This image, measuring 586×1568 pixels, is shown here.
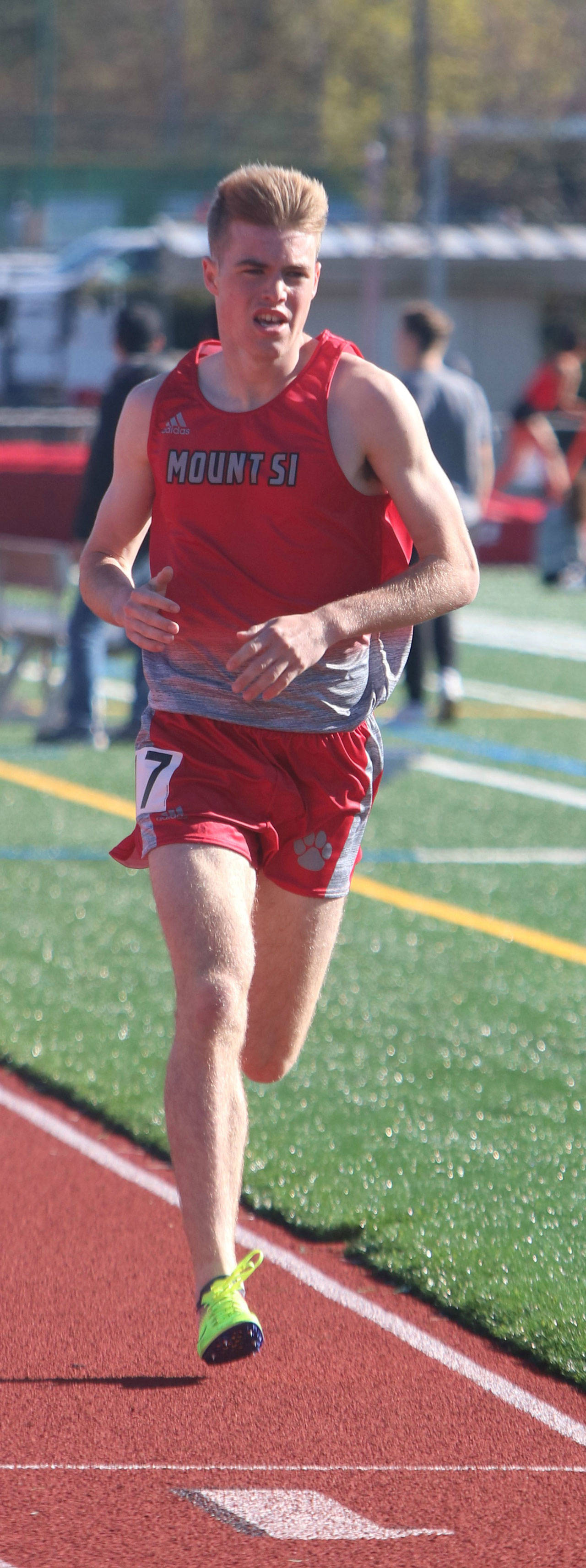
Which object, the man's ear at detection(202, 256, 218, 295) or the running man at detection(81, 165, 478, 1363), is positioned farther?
the man's ear at detection(202, 256, 218, 295)

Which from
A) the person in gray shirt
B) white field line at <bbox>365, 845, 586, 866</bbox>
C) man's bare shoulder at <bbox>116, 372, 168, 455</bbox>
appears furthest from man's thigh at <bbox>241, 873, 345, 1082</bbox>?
the person in gray shirt

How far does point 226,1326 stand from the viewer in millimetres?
3467

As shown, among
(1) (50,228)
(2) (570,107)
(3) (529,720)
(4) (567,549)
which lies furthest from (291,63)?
(3) (529,720)

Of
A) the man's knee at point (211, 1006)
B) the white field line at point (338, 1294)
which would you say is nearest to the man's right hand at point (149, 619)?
the man's knee at point (211, 1006)

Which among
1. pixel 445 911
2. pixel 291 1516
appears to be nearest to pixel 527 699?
pixel 445 911

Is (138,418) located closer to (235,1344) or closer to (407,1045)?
(235,1344)

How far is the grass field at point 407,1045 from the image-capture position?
460 cm

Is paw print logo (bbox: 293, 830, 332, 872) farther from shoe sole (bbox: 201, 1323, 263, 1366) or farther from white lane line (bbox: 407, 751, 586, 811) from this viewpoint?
white lane line (bbox: 407, 751, 586, 811)

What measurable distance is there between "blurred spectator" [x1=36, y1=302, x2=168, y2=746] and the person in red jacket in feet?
43.1

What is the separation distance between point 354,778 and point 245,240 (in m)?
1.08

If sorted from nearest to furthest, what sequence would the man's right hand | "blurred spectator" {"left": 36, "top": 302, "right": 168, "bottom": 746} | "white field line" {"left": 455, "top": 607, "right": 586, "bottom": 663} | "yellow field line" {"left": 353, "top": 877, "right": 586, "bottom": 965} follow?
the man's right hand → "yellow field line" {"left": 353, "top": 877, "right": 586, "bottom": 965} → "blurred spectator" {"left": 36, "top": 302, "right": 168, "bottom": 746} → "white field line" {"left": 455, "top": 607, "right": 586, "bottom": 663}

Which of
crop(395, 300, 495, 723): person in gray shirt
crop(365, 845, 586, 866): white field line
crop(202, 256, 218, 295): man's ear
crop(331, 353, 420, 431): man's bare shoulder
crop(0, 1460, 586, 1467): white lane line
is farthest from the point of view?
crop(395, 300, 495, 723): person in gray shirt

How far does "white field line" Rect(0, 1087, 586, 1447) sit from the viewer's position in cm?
373

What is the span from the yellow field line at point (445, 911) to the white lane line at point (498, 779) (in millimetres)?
1901
